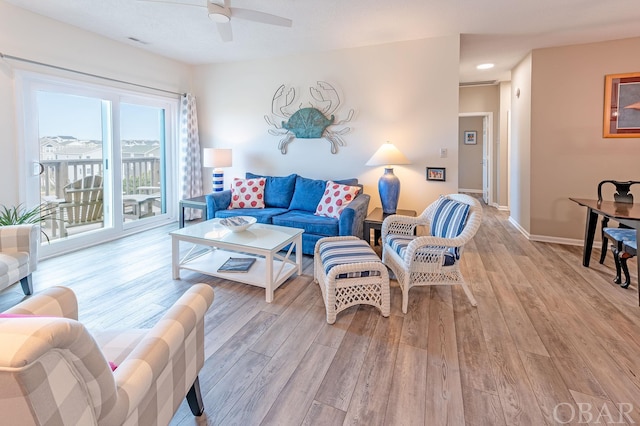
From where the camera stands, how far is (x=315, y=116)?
4.59 m

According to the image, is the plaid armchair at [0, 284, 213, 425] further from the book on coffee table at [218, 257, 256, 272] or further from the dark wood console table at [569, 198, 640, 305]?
the dark wood console table at [569, 198, 640, 305]

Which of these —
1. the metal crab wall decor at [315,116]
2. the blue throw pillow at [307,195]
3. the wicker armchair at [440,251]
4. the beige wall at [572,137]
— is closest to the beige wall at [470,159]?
the beige wall at [572,137]

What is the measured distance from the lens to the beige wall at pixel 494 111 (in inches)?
256

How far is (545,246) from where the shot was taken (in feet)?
13.8

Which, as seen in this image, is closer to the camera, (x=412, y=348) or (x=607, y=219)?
(x=412, y=348)

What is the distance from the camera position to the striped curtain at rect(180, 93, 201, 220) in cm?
526

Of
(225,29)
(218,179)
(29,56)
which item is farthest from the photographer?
(218,179)

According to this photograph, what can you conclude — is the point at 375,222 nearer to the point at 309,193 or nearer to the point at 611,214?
the point at 309,193

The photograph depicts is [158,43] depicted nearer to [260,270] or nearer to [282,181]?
[282,181]

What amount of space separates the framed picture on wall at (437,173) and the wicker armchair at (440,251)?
128 cm

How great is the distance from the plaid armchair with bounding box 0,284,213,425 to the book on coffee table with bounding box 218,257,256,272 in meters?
1.62

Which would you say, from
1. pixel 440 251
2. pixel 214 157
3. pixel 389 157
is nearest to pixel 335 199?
pixel 389 157

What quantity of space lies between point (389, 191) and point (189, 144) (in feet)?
11.2

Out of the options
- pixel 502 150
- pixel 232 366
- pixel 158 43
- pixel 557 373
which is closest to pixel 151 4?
pixel 158 43
